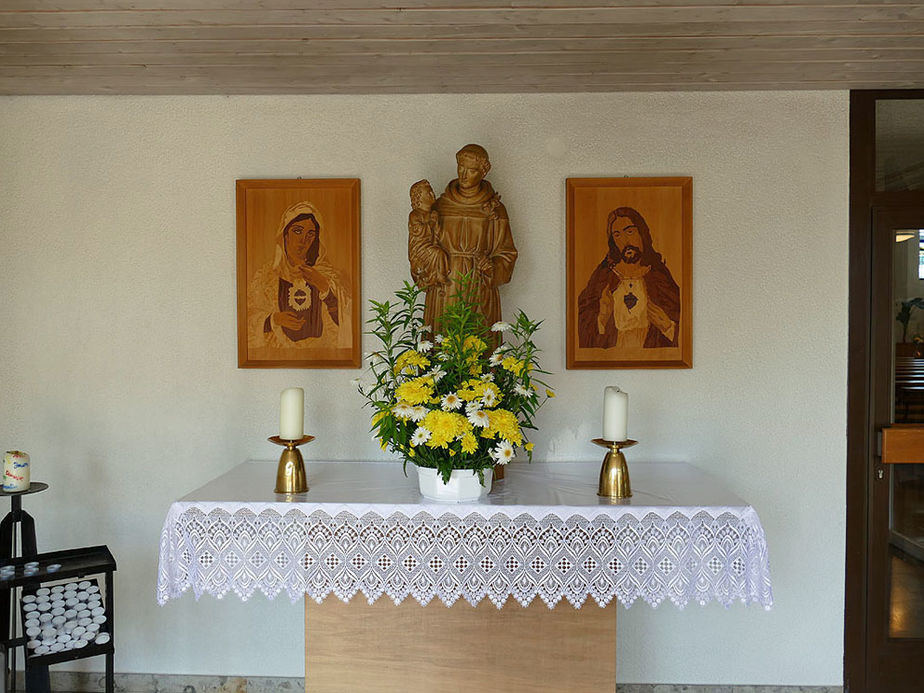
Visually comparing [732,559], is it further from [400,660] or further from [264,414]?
[264,414]

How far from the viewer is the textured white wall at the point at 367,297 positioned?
2.72m

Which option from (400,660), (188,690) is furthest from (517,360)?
(188,690)

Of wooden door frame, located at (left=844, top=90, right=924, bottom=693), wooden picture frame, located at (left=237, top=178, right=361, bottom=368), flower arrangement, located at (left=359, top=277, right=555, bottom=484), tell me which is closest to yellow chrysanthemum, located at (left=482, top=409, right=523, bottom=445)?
flower arrangement, located at (left=359, top=277, right=555, bottom=484)

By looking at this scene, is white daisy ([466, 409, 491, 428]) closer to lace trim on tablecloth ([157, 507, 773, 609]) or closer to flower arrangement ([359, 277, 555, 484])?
flower arrangement ([359, 277, 555, 484])

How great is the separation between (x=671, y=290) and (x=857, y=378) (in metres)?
0.76

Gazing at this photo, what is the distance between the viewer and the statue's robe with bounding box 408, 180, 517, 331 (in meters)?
2.52

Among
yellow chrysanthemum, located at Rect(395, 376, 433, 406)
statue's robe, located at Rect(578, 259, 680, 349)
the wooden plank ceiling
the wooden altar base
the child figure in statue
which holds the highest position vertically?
the wooden plank ceiling

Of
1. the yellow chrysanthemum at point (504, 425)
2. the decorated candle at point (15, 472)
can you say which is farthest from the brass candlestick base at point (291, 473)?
the decorated candle at point (15, 472)

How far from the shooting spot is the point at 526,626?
230 cm

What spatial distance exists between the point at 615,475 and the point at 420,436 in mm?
599

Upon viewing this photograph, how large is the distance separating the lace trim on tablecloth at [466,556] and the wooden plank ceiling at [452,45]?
140cm

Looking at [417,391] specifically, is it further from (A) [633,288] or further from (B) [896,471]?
(B) [896,471]

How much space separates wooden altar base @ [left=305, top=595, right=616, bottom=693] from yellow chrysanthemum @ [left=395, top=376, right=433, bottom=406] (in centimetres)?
67

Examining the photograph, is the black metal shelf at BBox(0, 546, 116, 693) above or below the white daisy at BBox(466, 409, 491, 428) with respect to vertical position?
below
